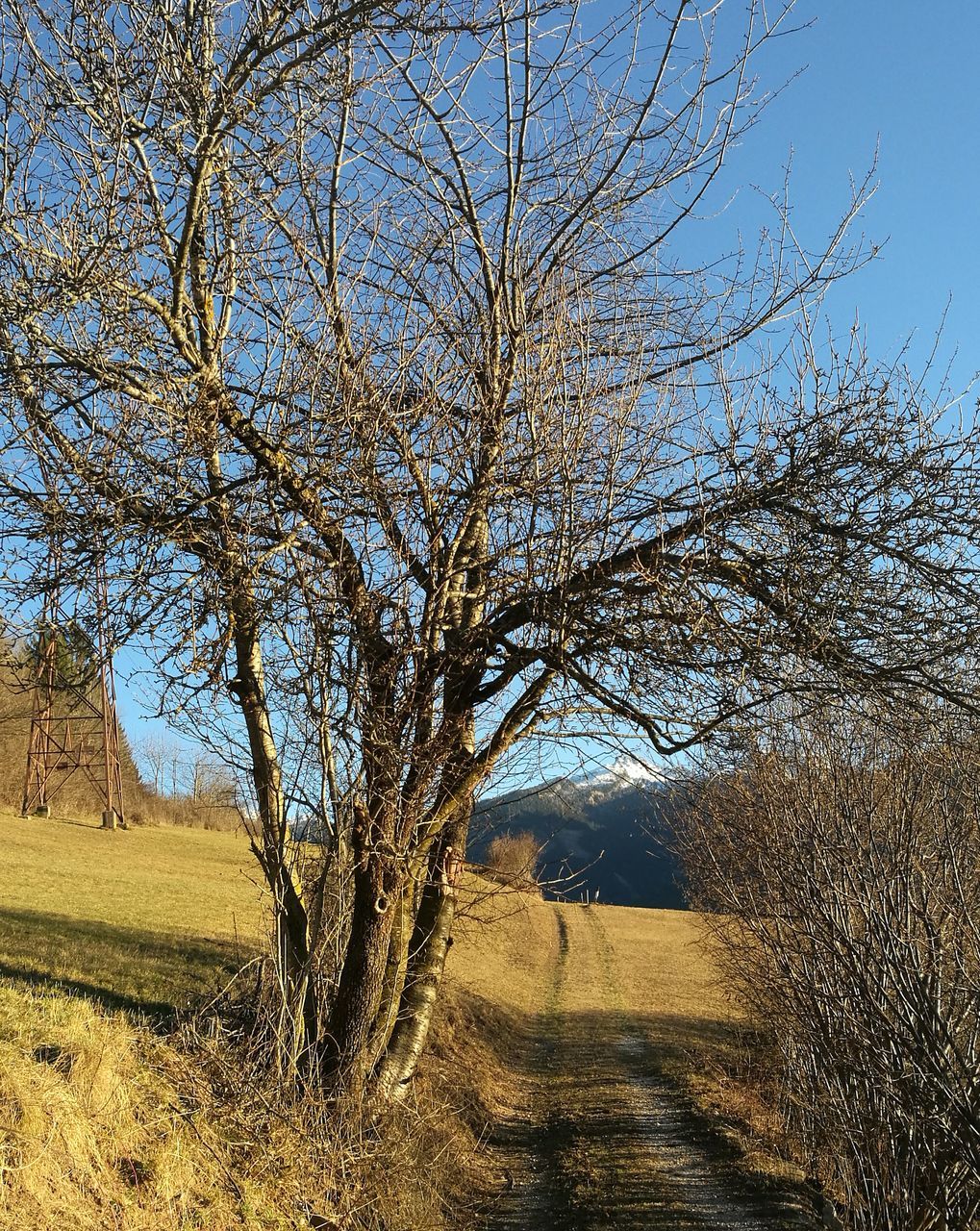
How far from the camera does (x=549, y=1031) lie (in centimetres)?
1972

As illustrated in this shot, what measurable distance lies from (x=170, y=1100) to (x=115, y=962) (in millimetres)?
7146

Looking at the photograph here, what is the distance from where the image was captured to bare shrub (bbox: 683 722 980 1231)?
204 inches

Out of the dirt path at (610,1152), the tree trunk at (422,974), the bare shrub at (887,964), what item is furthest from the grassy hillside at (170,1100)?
the bare shrub at (887,964)

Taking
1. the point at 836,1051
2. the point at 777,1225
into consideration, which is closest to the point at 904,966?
the point at 836,1051

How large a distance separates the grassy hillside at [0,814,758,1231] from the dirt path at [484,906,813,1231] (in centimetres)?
Result: 53

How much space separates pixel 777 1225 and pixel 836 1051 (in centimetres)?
344

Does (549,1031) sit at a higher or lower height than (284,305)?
lower

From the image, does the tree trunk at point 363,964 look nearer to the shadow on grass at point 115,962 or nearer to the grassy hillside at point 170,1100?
the grassy hillside at point 170,1100

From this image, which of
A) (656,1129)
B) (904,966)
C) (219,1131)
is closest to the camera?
(904,966)

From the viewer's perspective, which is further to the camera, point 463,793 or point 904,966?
A: point 463,793

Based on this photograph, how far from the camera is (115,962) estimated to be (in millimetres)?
12195

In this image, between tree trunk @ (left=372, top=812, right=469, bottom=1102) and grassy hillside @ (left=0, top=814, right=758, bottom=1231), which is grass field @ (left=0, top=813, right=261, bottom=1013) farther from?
tree trunk @ (left=372, top=812, right=469, bottom=1102)

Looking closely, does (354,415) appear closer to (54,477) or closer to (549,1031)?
(54,477)

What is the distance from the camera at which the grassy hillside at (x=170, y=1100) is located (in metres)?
4.84
